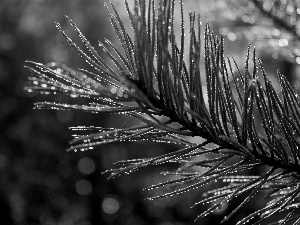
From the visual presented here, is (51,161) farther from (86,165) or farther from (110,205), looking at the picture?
(110,205)

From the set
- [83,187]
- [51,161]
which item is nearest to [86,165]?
[83,187]

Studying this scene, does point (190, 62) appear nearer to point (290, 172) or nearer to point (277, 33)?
point (290, 172)

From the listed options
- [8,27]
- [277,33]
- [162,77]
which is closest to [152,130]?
[162,77]

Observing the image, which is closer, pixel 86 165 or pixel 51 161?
pixel 51 161

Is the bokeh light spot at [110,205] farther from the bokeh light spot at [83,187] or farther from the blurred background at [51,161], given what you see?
the bokeh light spot at [83,187]

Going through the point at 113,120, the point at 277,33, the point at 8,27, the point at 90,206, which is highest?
the point at 8,27

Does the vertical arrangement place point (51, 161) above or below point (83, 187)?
above

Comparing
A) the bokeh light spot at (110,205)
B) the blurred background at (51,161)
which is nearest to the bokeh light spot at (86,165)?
the blurred background at (51,161)

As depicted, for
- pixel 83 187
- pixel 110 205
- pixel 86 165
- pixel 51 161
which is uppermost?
pixel 51 161
